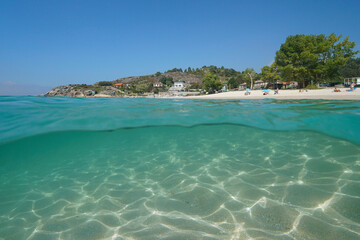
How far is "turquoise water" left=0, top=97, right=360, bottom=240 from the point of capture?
308 centimetres

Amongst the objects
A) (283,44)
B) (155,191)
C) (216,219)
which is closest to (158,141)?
(155,191)

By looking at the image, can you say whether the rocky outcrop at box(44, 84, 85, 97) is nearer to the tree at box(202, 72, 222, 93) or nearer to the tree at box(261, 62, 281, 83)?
the tree at box(202, 72, 222, 93)

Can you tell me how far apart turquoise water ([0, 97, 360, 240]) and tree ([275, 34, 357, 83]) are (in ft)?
114

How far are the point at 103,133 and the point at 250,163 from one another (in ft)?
24.6

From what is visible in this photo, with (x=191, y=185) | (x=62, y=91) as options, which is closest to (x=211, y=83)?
(x=191, y=185)

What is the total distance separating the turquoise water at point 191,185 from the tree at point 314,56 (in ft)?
114

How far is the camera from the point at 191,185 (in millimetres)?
4453

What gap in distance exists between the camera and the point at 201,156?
6.20m

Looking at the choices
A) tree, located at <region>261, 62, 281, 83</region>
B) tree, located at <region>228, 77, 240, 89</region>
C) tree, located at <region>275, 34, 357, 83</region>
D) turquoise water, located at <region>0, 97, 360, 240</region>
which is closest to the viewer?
turquoise water, located at <region>0, 97, 360, 240</region>

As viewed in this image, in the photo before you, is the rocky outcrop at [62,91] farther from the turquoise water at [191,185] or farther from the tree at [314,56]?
the turquoise water at [191,185]

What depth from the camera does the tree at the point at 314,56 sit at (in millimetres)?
36094

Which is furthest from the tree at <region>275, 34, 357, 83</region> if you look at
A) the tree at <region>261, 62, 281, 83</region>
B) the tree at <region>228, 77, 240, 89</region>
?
the tree at <region>228, 77, 240, 89</region>

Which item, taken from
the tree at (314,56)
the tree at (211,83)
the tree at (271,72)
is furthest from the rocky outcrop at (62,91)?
the tree at (314,56)

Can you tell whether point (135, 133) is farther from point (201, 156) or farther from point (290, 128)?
point (290, 128)
